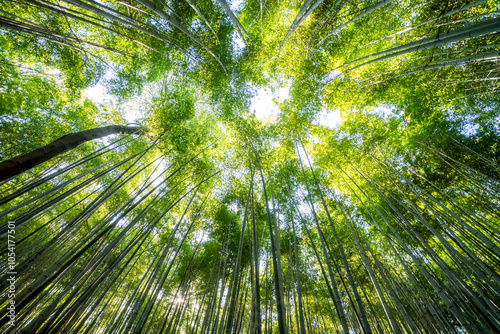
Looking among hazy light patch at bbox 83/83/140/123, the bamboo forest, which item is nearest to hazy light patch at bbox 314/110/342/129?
the bamboo forest

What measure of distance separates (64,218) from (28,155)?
3.55 metres

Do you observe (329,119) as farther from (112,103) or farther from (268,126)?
(112,103)

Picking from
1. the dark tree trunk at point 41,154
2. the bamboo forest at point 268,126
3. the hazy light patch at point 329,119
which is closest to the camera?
the dark tree trunk at point 41,154

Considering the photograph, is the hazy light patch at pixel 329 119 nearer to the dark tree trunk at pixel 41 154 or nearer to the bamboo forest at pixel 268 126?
the bamboo forest at pixel 268 126

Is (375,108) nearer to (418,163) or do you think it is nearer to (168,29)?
(418,163)

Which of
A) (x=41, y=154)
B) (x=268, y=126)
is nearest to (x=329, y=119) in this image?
(x=268, y=126)

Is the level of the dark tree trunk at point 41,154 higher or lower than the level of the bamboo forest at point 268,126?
lower

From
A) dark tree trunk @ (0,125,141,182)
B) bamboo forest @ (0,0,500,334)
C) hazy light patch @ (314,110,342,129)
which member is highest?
hazy light patch @ (314,110,342,129)

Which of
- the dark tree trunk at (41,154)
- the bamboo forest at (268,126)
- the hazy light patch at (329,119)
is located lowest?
the dark tree trunk at (41,154)

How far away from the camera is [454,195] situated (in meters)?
4.67

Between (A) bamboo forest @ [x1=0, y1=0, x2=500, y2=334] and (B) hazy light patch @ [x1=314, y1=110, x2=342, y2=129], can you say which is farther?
(B) hazy light patch @ [x1=314, y1=110, x2=342, y2=129]

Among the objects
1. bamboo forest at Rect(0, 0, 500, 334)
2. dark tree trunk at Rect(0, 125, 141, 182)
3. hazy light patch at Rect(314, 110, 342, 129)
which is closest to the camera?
dark tree trunk at Rect(0, 125, 141, 182)

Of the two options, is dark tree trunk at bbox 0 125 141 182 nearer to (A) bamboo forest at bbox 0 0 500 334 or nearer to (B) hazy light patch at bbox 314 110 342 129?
(A) bamboo forest at bbox 0 0 500 334

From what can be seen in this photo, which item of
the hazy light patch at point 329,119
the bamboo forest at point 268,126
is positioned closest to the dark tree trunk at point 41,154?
the bamboo forest at point 268,126
